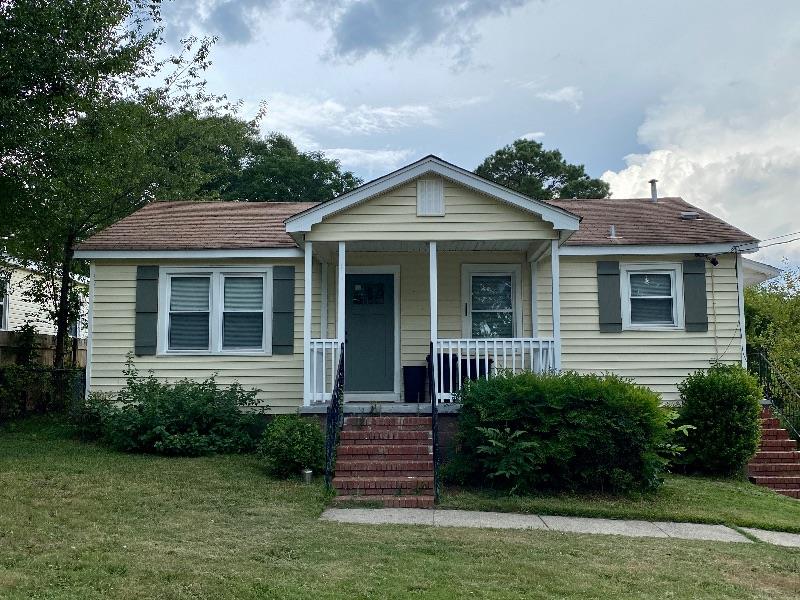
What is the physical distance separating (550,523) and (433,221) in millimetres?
4502

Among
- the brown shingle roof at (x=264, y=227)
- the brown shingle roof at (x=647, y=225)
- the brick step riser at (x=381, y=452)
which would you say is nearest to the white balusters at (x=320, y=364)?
the brick step riser at (x=381, y=452)

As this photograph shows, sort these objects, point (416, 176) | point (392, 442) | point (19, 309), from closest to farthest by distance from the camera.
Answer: point (392, 442)
point (416, 176)
point (19, 309)

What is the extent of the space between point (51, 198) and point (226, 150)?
20066mm

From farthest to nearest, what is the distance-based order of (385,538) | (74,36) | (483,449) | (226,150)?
1. (226,150)
2. (74,36)
3. (483,449)
4. (385,538)

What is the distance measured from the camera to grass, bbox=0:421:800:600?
4715 mm

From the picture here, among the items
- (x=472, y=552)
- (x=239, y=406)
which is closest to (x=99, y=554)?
(x=472, y=552)

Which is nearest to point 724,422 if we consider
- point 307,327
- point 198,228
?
point 307,327

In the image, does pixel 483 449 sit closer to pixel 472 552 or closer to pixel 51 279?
pixel 472 552

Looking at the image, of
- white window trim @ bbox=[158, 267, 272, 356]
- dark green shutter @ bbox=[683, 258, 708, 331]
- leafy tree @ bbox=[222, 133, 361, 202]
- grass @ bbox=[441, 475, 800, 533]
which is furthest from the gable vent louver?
leafy tree @ bbox=[222, 133, 361, 202]

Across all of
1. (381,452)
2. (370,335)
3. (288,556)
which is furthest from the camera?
(370,335)

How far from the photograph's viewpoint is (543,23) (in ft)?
42.6

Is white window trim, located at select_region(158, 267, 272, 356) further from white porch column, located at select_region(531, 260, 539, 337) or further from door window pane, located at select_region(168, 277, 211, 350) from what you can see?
white porch column, located at select_region(531, 260, 539, 337)

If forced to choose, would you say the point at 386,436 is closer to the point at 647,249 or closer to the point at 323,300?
the point at 323,300

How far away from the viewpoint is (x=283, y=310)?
10992 millimetres
